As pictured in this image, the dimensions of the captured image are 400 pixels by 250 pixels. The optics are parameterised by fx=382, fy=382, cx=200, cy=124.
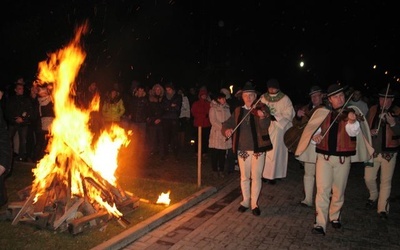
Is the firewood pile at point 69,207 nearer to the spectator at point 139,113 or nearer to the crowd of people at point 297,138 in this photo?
the crowd of people at point 297,138

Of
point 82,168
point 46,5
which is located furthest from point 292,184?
point 46,5

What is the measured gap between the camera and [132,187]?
8.59m

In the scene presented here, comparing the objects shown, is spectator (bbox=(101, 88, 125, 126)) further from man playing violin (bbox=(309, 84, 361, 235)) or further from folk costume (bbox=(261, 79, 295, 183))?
man playing violin (bbox=(309, 84, 361, 235))

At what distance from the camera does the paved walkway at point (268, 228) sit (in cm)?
572

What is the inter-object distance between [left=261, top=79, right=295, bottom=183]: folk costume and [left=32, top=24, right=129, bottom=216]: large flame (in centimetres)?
363

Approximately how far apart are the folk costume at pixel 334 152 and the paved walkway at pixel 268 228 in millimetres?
407

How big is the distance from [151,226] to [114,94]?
23.8 ft

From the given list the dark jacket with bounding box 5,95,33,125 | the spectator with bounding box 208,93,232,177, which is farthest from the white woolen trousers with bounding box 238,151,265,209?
the dark jacket with bounding box 5,95,33,125

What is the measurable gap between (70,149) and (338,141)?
4473mm

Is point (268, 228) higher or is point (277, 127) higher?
point (277, 127)

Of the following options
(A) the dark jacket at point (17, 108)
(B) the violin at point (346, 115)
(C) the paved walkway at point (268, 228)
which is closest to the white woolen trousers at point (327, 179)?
(C) the paved walkway at point (268, 228)

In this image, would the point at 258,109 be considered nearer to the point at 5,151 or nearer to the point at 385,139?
the point at 385,139

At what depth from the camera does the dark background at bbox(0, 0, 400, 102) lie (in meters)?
13.4

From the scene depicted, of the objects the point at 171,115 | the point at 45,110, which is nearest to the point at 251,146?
the point at 171,115
